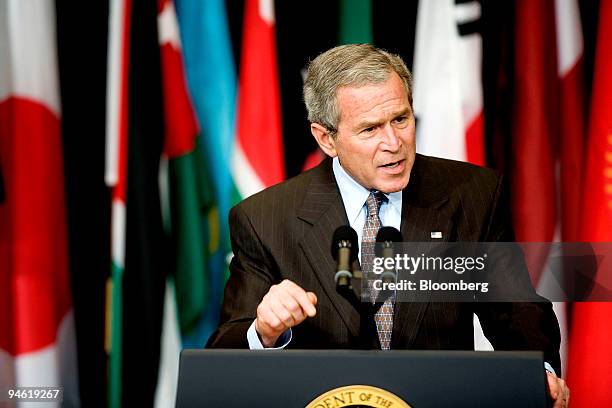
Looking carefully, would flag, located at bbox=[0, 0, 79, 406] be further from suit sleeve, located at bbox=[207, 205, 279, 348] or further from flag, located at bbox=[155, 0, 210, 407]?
suit sleeve, located at bbox=[207, 205, 279, 348]

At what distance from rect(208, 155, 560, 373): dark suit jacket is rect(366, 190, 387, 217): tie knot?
62mm

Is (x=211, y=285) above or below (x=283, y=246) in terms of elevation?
below

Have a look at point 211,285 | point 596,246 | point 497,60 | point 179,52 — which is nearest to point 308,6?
point 179,52

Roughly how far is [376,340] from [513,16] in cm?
138

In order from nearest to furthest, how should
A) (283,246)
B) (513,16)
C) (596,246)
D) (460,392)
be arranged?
(460,392)
(283,246)
(596,246)
(513,16)

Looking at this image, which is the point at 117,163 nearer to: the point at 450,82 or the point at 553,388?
the point at 450,82

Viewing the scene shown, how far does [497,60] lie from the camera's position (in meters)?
2.87

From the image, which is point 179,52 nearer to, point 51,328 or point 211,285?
point 211,285

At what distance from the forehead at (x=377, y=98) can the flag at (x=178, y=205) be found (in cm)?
95

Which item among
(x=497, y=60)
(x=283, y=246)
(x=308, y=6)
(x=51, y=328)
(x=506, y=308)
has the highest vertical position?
(x=308, y=6)

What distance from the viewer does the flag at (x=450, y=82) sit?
2756 mm

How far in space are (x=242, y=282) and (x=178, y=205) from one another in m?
0.82

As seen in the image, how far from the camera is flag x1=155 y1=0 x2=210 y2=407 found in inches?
112

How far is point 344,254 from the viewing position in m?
1.44
